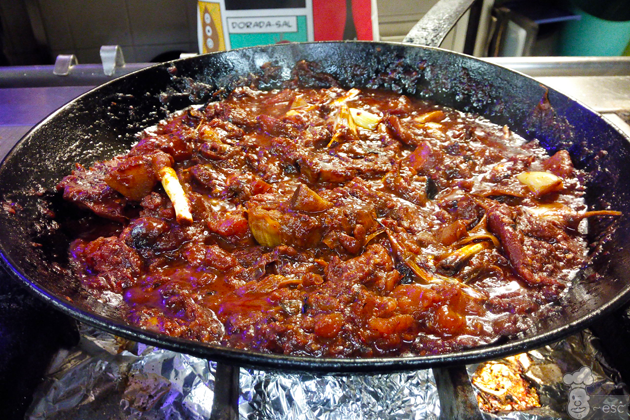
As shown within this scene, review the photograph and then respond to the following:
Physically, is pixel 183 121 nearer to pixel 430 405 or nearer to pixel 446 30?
pixel 446 30

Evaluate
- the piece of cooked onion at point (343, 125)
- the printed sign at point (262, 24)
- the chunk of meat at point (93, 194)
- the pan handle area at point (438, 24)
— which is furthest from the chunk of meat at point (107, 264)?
the printed sign at point (262, 24)

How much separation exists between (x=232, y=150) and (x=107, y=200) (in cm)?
82

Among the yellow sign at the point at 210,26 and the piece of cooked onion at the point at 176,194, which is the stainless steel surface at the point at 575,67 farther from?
the piece of cooked onion at the point at 176,194

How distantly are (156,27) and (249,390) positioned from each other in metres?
5.81

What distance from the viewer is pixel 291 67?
3.38 metres

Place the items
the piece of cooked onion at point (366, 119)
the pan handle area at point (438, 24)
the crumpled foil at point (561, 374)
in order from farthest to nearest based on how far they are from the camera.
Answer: the pan handle area at point (438, 24) < the piece of cooked onion at point (366, 119) < the crumpled foil at point (561, 374)

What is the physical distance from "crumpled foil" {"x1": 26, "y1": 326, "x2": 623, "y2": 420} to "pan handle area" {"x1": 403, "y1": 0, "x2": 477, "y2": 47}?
2289 millimetres

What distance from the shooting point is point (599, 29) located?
197 inches

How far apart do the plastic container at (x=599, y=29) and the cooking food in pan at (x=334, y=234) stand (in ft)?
11.5

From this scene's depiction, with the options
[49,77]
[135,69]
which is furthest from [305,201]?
→ [49,77]

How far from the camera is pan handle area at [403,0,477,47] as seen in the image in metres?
3.11

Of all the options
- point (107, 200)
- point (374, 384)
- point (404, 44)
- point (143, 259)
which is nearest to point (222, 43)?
point (404, 44)

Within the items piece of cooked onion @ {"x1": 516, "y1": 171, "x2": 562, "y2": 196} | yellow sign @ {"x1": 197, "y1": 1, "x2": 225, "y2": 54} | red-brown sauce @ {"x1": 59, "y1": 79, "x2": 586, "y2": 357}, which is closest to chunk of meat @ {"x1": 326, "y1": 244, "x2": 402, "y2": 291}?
red-brown sauce @ {"x1": 59, "y1": 79, "x2": 586, "y2": 357}

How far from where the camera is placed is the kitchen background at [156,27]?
206 inches
